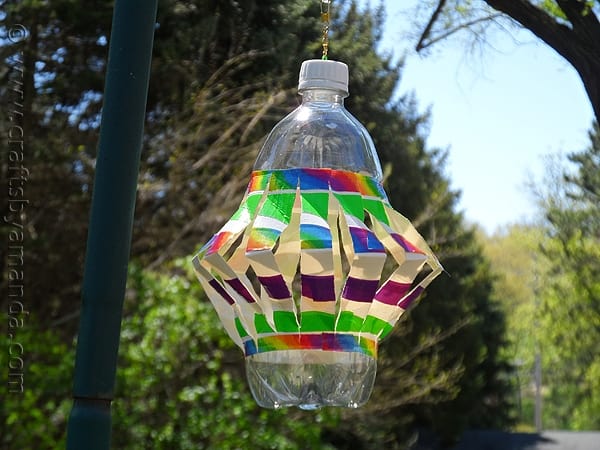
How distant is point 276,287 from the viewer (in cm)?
229

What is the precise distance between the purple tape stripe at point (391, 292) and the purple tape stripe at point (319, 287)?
17 centimetres

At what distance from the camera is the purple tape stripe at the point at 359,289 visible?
7.56 feet

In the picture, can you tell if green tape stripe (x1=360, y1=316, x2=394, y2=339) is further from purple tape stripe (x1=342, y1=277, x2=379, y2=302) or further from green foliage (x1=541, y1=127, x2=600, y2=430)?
green foliage (x1=541, y1=127, x2=600, y2=430)

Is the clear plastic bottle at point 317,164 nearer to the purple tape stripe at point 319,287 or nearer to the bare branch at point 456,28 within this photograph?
the purple tape stripe at point 319,287

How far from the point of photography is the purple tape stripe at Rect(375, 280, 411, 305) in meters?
2.42

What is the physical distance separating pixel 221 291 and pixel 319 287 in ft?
0.89

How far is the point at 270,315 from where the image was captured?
233 centimetres

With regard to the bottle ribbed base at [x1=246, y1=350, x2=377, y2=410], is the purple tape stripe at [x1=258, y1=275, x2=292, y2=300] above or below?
above

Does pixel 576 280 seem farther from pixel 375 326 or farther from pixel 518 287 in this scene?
pixel 375 326

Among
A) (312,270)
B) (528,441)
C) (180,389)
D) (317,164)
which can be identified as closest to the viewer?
(312,270)

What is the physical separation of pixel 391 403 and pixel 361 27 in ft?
→ 16.2

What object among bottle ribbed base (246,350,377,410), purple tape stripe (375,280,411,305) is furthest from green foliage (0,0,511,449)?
purple tape stripe (375,280,411,305)

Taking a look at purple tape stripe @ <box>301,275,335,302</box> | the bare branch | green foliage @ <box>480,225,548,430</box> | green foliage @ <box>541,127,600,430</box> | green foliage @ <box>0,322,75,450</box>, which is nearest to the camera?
purple tape stripe @ <box>301,275,335,302</box>

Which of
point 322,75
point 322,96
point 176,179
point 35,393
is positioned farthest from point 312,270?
point 176,179
